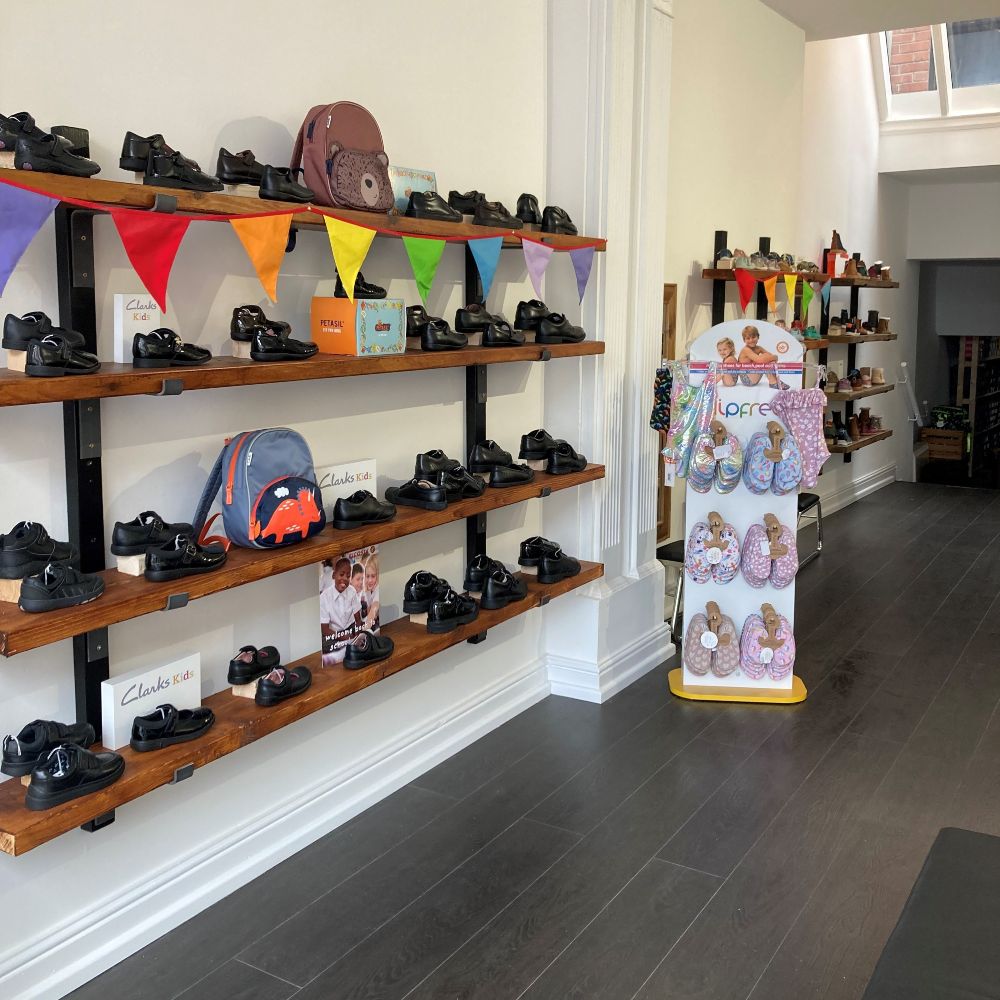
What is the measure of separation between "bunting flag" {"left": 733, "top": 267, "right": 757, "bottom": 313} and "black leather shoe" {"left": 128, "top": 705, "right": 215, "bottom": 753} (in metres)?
3.80

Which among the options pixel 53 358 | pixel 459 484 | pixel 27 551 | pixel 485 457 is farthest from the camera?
pixel 485 457

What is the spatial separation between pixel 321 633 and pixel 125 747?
0.75 meters

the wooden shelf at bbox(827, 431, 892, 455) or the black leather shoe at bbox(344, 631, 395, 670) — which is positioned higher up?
the wooden shelf at bbox(827, 431, 892, 455)

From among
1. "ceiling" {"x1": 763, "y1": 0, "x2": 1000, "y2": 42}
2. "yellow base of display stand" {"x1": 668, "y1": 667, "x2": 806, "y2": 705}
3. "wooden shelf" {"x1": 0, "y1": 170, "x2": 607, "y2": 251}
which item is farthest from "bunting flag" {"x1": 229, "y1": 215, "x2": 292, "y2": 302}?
"ceiling" {"x1": 763, "y1": 0, "x2": 1000, "y2": 42}

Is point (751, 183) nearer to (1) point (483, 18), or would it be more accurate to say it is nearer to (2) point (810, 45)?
(2) point (810, 45)

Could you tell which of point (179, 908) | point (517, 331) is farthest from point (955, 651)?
point (179, 908)

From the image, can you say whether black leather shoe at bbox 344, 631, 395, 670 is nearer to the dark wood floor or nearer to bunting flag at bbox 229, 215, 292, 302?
the dark wood floor

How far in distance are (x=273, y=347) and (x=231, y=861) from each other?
1.35m

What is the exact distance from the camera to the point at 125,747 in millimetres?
2463

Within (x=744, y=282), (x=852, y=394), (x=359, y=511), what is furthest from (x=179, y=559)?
(x=852, y=394)

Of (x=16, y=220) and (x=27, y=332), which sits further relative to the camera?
(x=27, y=332)

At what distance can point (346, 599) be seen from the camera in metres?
3.11

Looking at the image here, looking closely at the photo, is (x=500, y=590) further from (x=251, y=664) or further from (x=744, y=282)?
(x=744, y=282)

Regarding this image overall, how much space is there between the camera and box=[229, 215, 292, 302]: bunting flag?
248 centimetres
